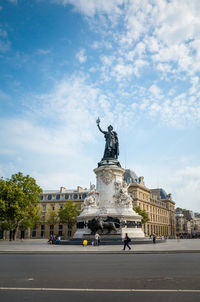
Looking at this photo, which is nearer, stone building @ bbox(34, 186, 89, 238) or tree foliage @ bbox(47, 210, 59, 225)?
tree foliage @ bbox(47, 210, 59, 225)

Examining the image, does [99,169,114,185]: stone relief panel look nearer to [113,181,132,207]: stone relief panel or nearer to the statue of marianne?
[113,181,132,207]: stone relief panel

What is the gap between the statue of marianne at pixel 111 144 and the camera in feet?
130

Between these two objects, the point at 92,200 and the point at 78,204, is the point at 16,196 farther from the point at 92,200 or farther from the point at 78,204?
the point at 78,204

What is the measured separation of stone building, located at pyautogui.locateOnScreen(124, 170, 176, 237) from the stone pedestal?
142ft

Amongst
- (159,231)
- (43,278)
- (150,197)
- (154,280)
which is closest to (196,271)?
(154,280)

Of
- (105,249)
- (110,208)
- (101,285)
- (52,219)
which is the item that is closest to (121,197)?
(110,208)

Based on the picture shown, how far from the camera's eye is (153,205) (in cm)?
9612

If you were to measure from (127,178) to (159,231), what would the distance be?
2728cm

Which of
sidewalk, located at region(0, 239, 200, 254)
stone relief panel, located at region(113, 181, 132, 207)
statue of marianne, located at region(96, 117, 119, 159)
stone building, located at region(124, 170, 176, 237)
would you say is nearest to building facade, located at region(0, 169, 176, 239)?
stone building, located at region(124, 170, 176, 237)

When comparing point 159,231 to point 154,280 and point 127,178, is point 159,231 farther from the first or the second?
point 154,280

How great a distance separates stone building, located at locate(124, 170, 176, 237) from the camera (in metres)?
81.6

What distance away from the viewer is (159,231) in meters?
98.2

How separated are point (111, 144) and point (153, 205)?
61.7m

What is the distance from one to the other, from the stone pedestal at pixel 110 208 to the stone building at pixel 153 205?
4325cm
